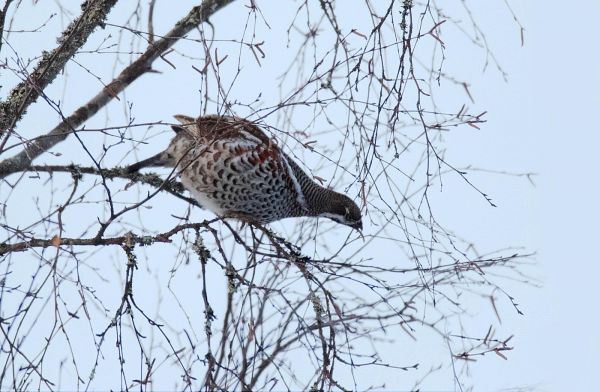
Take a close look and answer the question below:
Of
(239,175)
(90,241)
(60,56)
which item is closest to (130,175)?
(239,175)

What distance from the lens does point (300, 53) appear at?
5.93m

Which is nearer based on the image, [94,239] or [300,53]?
[94,239]

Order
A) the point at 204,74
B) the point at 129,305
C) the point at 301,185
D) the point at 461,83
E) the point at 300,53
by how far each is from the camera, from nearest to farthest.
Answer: the point at 204,74 → the point at 129,305 → the point at 461,83 → the point at 300,53 → the point at 301,185

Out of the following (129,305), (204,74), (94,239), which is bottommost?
(129,305)

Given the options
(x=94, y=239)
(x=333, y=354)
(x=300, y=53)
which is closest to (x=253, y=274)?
(x=333, y=354)

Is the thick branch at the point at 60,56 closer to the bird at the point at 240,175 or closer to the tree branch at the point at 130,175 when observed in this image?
the tree branch at the point at 130,175

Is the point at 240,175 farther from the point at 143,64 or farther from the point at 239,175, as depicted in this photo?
the point at 143,64

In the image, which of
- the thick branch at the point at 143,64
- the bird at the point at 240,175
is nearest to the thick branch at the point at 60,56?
the thick branch at the point at 143,64

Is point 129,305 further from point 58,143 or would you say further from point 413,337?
point 58,143

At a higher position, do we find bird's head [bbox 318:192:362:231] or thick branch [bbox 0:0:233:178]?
thick branch [bbox 0:0:233:178]

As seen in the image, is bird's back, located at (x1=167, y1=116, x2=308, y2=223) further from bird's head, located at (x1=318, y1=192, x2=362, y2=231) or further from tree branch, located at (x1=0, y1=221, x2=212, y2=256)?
tree branch, located at (x1=0, y1=221, x2=212, y2=256)

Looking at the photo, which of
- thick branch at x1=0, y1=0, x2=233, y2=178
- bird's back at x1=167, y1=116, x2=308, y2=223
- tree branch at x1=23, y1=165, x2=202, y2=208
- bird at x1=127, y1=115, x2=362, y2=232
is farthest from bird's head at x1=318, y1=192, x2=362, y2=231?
thick branch at x1=0, y1=0, x2=233, y2=178

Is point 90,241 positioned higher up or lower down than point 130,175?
lower down

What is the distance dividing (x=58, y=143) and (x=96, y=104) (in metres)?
0.49
